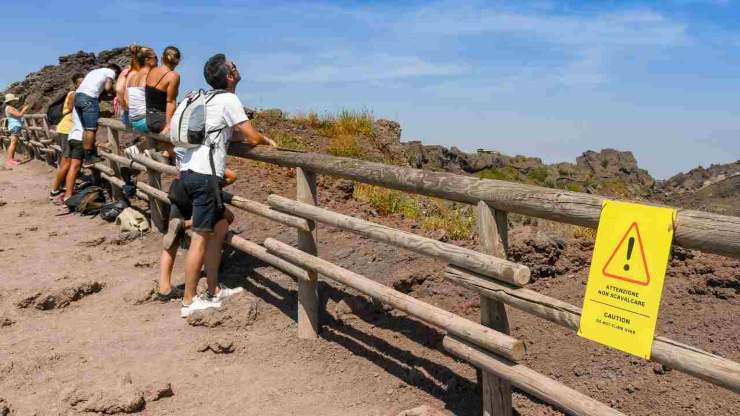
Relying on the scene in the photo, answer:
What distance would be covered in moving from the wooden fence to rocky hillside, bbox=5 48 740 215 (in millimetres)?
2897

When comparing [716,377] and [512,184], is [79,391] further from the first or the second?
[716,377]

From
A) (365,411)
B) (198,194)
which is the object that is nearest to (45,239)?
(198,194)

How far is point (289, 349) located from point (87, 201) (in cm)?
550

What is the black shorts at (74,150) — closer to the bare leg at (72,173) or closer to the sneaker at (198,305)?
the bare leg at (72,173)

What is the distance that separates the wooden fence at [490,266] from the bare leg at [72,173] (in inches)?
213

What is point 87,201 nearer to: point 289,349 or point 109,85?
point 109,85

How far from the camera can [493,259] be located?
3.62 meters

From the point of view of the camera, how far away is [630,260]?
9.87ft

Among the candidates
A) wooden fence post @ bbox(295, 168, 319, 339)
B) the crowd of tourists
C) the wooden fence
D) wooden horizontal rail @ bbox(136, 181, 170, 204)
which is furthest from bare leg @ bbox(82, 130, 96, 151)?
wooden fence post @ bbox(295, 168, 319, 339)

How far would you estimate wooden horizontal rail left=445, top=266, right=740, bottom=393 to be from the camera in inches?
107

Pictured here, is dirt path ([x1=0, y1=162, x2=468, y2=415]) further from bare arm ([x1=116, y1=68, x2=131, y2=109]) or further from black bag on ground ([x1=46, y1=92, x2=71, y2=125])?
black bag on ground ([x1=46, y1=92, x2=71, y2=125])

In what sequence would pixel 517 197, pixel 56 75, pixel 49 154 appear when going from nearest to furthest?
pixel 517 197 → pixel 49 154 → pixel 56 75

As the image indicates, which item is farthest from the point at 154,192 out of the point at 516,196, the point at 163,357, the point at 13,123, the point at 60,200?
the point at 13,123

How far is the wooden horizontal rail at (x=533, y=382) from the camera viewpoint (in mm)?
3156
